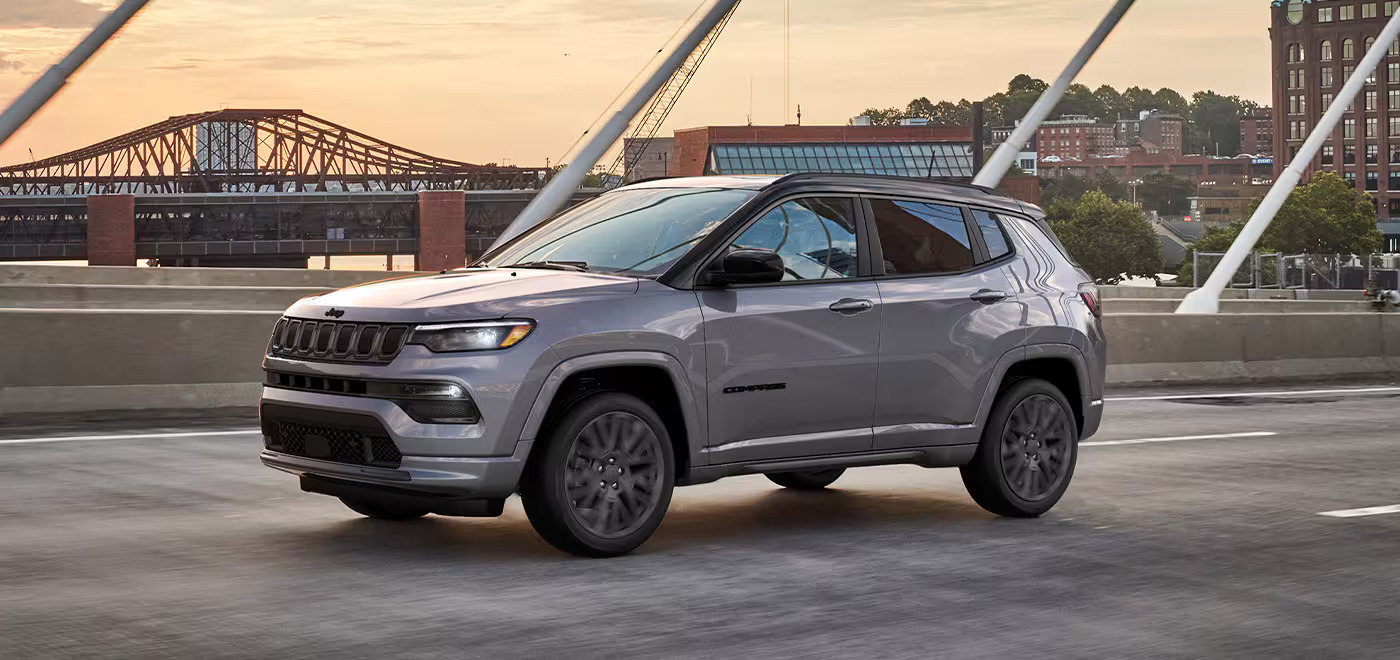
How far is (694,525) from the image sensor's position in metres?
9.10

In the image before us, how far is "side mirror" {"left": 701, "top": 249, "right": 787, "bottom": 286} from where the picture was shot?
790 cm

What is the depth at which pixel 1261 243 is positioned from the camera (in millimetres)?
158875

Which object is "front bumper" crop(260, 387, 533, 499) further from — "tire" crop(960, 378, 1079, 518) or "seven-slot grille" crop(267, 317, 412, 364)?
"tire" crop(960, 378, 1079, 518)

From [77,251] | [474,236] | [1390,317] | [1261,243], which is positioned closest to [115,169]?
[77,251]

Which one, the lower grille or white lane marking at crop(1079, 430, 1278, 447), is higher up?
the lower grille

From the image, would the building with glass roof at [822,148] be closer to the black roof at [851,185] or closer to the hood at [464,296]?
the black roof at [851,185]

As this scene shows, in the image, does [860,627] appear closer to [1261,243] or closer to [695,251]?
[695,251]

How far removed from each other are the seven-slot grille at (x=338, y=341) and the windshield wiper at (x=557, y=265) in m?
1.10

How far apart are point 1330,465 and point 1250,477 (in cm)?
117

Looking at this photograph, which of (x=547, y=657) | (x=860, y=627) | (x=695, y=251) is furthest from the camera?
(x=695, y=251)

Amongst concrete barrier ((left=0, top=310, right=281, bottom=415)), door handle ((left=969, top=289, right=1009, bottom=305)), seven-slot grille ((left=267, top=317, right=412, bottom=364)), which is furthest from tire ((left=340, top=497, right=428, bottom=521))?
concrete barrier ((left=0, top=310, right=281, bottom=415))

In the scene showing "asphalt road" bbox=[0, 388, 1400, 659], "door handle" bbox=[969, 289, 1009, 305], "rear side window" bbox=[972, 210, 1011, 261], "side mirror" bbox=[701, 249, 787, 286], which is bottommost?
"asphalt road" bbox=[0, 388, 1400, 659]

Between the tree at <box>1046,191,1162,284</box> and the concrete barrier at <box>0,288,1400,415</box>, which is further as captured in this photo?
the tree at <box>1046,191,1162,284</box>

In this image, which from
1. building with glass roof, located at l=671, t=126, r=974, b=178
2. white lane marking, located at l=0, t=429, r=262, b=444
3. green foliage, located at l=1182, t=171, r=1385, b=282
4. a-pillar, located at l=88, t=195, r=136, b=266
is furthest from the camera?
building with glass roof, located at l=671, t=126, r=974, b=178
